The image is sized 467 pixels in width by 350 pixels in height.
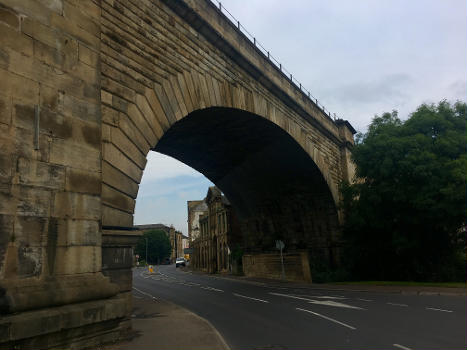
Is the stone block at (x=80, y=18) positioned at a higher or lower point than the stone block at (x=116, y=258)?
higher

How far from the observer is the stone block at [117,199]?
8.35 m

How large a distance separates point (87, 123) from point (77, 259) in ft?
8.16

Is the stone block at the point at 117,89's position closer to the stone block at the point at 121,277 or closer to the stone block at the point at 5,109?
the stone block at the point at 5,109

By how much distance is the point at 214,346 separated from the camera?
7492 millimetres

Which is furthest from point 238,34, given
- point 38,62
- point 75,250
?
point 75,250

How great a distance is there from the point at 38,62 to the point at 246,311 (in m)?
10.2

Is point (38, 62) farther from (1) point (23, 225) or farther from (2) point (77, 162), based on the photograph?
(1) point (23, 225)

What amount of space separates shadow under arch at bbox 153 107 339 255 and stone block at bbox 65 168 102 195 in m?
8.00

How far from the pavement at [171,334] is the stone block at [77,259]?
1.43 m

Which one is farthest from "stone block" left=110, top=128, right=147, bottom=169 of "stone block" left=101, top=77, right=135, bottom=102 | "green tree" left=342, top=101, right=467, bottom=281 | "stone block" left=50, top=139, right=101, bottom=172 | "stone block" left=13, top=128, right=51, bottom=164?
"green tree" left=342, top=101, right=467, bottom=281

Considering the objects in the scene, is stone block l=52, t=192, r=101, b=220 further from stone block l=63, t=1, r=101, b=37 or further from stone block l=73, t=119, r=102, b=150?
stone block l=63, t=1, r=101, b=37

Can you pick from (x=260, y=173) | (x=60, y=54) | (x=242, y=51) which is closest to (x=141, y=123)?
(x=60, y=54)

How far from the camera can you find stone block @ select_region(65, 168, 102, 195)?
22.1 feet

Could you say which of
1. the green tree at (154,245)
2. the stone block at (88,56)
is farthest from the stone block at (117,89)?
the green tree at (154,245)
